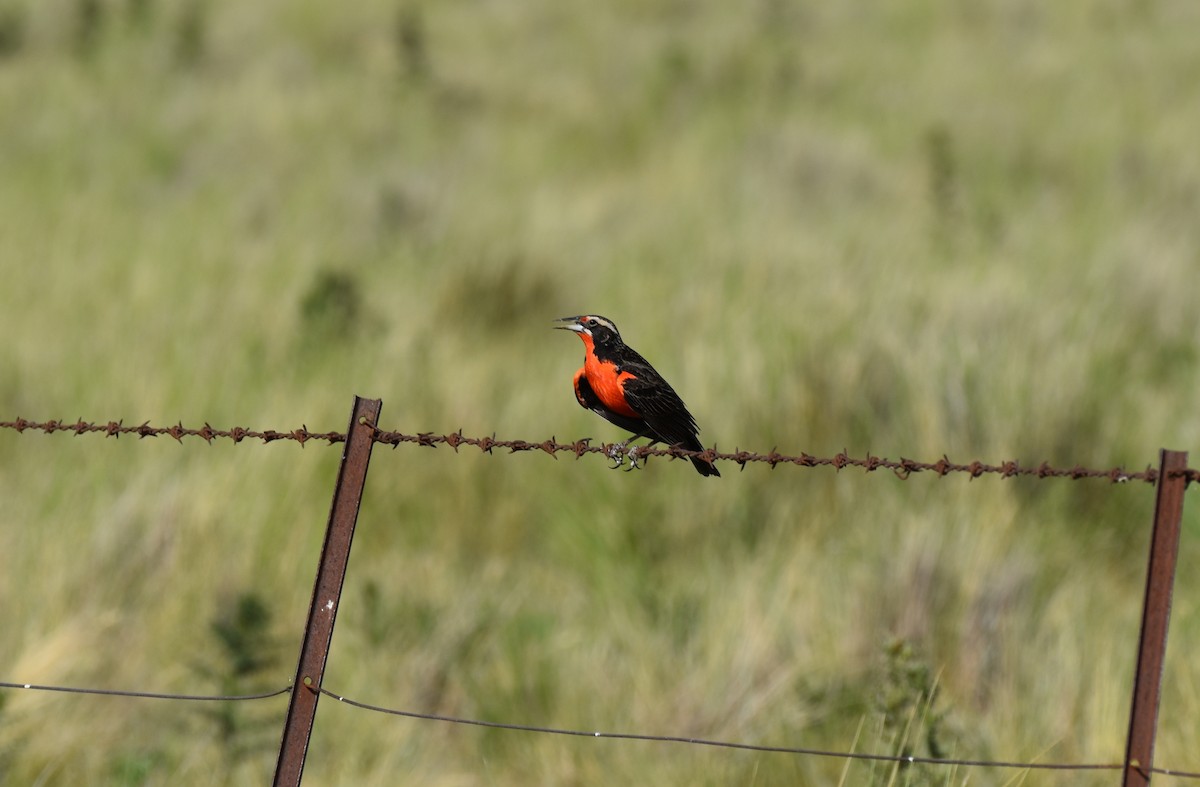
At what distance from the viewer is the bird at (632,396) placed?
2.37m

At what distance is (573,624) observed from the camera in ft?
15.4

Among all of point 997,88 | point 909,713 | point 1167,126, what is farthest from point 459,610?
point 997,88

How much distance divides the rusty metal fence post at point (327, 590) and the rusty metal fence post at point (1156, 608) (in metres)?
1.10

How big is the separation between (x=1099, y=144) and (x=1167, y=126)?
0.85 meters

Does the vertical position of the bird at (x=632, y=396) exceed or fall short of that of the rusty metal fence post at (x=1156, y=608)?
it exceeds it

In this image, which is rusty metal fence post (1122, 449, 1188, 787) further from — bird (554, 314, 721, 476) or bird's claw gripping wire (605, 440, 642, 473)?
bird's claw gripping wire (605, 440, 642, 473)

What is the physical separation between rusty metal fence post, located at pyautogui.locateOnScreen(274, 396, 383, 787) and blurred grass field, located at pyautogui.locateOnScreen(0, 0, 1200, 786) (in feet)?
4.31

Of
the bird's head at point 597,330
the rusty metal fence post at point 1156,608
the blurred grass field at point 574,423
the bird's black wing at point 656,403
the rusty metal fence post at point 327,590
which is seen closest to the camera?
the rusty metal fence post at point 1156,608

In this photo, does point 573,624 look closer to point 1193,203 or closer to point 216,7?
point 1193,203

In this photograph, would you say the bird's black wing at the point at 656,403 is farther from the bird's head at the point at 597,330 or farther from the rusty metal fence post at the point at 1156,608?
the rusty metal fence post at the point at 1156,608

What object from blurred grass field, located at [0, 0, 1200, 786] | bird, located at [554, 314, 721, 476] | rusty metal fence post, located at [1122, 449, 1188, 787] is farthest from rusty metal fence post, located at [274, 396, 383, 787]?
blurred grass field, located at [0, 0, 1200, 786]

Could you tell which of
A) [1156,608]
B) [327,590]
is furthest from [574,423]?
[1156,608]

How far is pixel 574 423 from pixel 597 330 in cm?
341

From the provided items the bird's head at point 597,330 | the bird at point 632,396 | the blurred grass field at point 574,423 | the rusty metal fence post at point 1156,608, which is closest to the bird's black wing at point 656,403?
the bird at point 632,396
